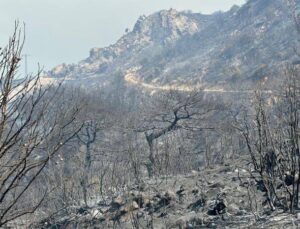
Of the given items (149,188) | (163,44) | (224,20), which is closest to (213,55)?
(224,20)

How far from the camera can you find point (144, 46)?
112875 mm

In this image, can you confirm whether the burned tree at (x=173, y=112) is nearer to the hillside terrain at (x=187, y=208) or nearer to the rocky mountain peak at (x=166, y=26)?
the hillside terrain at (x=187, y=208)

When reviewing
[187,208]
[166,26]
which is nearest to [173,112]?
[187,208]

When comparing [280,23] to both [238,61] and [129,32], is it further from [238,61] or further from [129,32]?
[129,32]

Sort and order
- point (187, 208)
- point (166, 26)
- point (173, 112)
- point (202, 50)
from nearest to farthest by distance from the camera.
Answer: point (187, 208), point (173, 112), point (202, 50), point (166, 26)

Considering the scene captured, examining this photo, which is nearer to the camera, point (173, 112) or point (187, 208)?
point (187, 208)

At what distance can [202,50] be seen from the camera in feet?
286

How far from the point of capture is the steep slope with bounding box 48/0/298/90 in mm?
58219

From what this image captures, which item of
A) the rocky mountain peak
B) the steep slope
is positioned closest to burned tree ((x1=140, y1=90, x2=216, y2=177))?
the steep slope

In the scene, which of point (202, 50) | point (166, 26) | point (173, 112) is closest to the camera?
point (173, 112)

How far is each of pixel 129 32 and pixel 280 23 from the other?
6066 centimetres

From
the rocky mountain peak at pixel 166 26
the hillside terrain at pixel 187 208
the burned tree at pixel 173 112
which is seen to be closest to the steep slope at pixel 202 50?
the rocky mountain peak at pixel 166 26

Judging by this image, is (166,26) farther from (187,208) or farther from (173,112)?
(187,208)

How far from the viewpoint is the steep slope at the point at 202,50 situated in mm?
58219
